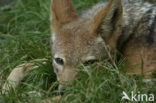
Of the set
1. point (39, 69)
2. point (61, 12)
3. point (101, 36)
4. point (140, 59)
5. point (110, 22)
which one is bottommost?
point (39, 69)

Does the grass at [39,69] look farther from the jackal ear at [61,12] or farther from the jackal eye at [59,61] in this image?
the jackal ear at [61,12]

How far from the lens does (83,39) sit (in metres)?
4.83

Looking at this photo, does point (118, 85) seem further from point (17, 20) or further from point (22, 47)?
point (17, 20)

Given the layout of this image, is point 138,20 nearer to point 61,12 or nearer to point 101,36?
point 101,36

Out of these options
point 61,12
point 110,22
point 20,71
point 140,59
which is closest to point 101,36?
point 110,22

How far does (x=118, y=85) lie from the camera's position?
14.9 feet

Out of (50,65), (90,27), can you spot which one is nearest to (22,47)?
(50,65)

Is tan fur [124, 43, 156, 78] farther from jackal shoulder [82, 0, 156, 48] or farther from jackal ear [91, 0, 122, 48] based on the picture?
jackal ear [91, 0, 122, 48]

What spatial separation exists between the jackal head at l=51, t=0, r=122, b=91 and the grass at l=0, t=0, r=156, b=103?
0.16 m

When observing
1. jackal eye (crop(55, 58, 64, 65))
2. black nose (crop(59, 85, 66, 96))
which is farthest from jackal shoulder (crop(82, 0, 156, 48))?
black nose (crop(59, 85, 66, 96))

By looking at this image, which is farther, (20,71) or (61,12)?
(20,71)

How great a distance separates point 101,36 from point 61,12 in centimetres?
82

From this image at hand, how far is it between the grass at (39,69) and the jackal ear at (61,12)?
0.86 metres

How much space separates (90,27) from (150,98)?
133cm
